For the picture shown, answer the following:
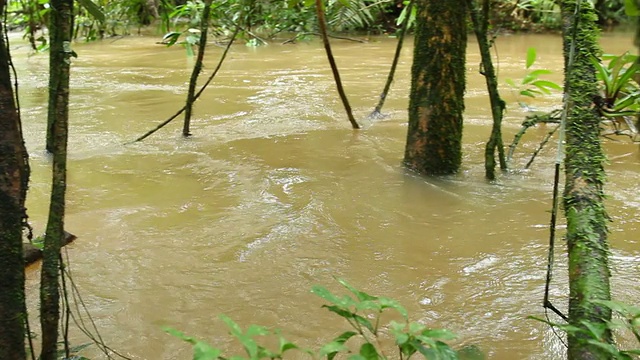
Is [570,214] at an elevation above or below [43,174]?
above

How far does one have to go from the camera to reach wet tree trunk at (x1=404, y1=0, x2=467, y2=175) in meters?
3.72

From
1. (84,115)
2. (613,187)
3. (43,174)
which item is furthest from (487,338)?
(84,115)

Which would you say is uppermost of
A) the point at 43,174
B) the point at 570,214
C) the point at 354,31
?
the point at 354,31

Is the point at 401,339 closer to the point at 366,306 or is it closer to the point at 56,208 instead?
the point at 366,306

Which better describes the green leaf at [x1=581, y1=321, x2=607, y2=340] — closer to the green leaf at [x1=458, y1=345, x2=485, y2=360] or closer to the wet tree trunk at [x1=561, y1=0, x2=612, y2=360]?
the wet tree trunk at [x1=561, y1=0, x2=612, y2=360]

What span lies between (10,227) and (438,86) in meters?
2.83

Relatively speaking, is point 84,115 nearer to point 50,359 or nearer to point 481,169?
point 481,169

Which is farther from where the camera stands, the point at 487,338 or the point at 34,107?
the point at 34,107

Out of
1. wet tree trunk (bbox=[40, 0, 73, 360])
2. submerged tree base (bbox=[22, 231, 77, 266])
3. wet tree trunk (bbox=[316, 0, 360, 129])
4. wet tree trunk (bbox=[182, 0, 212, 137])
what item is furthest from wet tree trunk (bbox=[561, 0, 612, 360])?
wet tree trunk (bbox=[182, 0, 212, 137])

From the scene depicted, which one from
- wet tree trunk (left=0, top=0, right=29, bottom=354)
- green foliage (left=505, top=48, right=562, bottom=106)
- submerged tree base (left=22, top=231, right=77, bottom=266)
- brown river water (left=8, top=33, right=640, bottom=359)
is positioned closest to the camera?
wet tree trunk (left=0, top=0, right=29, bottom=354)

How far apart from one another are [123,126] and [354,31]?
9.74m

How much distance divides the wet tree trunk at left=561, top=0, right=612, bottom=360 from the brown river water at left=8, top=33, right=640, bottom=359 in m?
0.57

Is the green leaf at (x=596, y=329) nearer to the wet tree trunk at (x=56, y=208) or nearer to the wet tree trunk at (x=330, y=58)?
the wet tree trunk at (x=56, y=208)

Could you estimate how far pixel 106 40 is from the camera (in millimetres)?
13102
